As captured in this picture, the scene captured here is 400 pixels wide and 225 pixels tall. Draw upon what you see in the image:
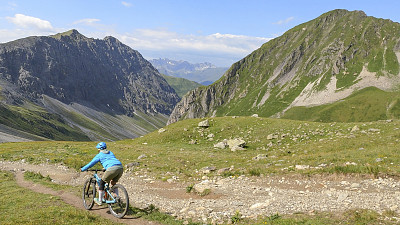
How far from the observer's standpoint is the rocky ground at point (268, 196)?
1350 cm

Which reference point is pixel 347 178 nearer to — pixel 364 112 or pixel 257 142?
pixel 257 142

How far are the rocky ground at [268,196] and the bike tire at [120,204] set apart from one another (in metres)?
2.22

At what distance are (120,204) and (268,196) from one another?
31.0ft

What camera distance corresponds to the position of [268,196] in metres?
16.4

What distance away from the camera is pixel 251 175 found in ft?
70.9

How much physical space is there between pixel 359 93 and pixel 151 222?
20579cm

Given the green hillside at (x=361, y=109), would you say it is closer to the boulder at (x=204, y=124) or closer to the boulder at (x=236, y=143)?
the boulder at (x=204, y=124)

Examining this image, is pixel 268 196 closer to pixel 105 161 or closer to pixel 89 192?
pixel 105 161

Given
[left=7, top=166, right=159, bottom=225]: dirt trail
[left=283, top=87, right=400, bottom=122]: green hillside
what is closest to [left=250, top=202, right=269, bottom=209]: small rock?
[left=7, top=166, right=159, bottom=225]: dirt trail

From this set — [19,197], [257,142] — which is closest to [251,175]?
[19,197]

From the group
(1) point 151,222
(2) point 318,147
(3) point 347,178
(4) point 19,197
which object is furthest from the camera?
(2) point 318,147

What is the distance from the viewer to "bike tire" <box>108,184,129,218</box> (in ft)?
42.5

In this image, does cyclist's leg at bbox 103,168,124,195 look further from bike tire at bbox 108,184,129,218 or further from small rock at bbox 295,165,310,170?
small rock at bbox 295,165,310,170

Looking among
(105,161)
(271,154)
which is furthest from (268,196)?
(271,154)
